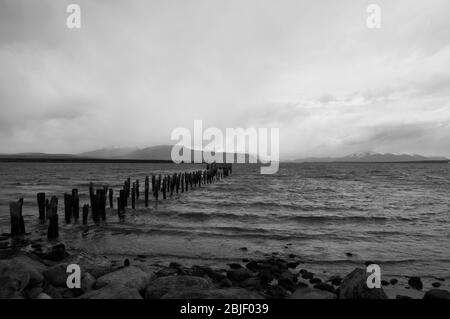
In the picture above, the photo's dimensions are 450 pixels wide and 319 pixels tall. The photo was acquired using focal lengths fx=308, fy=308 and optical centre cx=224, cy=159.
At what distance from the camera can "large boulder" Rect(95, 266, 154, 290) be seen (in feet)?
20.6

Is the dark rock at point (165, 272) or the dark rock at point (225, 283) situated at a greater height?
the dark rock at point (165, 272)

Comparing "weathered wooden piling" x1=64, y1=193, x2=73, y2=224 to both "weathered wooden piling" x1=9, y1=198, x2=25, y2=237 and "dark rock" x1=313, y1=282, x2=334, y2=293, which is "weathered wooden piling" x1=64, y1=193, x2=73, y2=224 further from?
"dark rock" x1=313, y1=282, x2=334, y2=293

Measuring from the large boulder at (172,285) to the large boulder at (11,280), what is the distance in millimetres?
2192

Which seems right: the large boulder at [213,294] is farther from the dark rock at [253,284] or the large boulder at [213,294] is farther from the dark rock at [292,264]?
the dark rock at [292,264]

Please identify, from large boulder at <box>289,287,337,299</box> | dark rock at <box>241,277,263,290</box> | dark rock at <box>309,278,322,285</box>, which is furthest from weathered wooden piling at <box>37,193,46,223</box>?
large boulder at <box>289,287,337,299</box>

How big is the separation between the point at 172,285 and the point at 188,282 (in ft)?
1.08

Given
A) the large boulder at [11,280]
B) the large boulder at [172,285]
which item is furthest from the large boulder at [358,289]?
the large boulder at [11,280]

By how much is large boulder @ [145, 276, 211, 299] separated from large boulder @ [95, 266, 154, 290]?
0.26 meters

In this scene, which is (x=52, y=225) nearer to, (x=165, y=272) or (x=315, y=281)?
(x=165, y=272)

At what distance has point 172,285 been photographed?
6.05 metres

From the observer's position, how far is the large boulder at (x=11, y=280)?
16.5 feet
